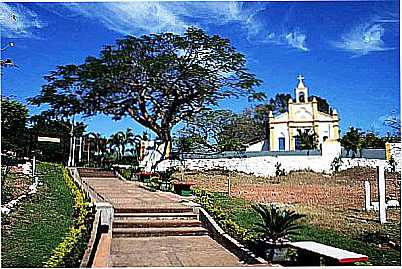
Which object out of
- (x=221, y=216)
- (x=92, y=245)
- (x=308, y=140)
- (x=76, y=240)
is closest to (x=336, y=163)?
→ (x=308, y=140)

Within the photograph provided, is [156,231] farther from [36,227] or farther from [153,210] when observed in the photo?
[36,227]

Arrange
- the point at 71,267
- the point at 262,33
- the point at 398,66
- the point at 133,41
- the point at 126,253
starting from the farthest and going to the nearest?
the point at 133,41, the point at 262,33, the point at 398,66, the point at 126,253, the point at 71,267

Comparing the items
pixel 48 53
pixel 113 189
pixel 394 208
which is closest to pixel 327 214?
pixel 394 208

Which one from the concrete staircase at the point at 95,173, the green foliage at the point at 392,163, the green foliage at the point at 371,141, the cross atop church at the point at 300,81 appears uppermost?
the cross atop church at the point at 300,81

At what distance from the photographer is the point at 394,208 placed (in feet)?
20.2

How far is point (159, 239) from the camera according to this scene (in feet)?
18.8

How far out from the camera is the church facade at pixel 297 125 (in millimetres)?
7301

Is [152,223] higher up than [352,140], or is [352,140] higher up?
[352,140]

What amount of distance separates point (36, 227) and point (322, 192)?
12.0 ft

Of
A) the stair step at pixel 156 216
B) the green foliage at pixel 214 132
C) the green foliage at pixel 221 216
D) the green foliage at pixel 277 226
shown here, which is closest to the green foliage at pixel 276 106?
the green foliage at pixel 214 132

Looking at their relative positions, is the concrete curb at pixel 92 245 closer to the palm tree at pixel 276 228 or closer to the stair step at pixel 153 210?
the stair step at pixel 153 210

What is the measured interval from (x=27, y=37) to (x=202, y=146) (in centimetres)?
277

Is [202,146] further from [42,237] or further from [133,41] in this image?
[42,237]

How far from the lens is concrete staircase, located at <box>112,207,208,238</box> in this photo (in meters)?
5.83
